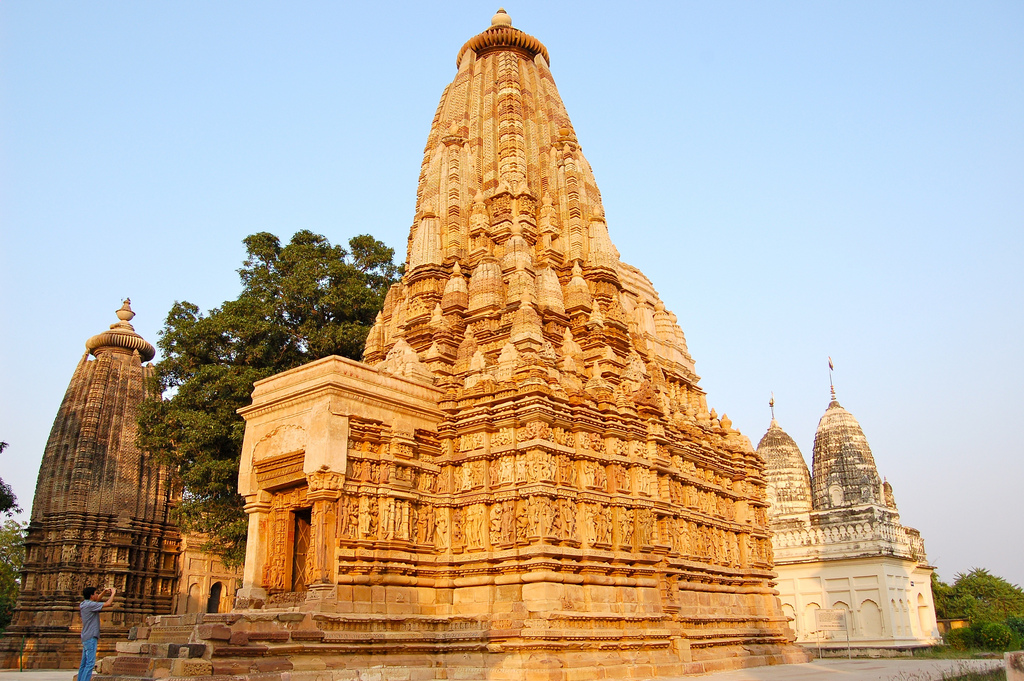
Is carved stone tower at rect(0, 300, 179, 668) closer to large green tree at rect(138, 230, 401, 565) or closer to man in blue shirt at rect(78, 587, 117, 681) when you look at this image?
large green tree at rect(138, 230, 401, 565)

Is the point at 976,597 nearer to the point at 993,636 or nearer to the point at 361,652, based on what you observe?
the point at 993,636

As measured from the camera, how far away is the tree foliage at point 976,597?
48.9m

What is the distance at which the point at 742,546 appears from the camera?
21.9 metres

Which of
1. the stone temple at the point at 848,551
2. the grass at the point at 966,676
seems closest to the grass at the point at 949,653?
the stone temple at the point at 848,551

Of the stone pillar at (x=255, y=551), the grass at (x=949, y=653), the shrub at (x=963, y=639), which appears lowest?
the grass at (x=949, y=653)

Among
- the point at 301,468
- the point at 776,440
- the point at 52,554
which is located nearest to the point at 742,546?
the point at 301,468

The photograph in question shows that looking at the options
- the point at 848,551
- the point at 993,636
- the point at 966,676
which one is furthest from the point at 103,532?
the point at 993,636

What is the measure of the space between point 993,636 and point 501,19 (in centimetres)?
2396

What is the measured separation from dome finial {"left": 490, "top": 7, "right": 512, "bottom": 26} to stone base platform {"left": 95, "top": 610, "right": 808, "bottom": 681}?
17.9m

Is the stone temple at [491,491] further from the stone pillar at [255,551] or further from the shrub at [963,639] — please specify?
the shrub at [963,639]

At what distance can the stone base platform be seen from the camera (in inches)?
435

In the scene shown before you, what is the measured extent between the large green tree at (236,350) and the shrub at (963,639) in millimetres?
20929

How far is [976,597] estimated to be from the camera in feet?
172

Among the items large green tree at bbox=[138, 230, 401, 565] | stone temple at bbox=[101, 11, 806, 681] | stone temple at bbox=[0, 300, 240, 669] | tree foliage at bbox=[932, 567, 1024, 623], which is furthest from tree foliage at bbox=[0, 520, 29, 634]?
tree foliage at bbox=[932, 567, 1024, 623]
